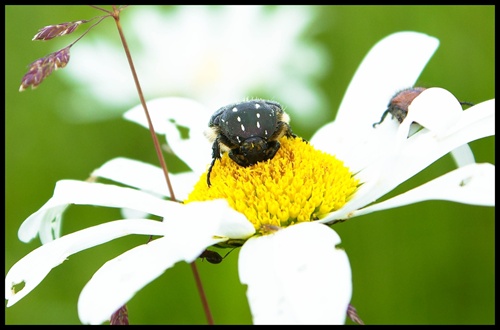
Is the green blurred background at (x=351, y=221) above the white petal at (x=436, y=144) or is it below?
below

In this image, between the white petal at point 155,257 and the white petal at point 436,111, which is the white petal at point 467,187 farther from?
the white petal at point 155,257

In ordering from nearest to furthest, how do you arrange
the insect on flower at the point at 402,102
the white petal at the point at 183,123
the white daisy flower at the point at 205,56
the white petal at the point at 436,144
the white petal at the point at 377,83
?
the white petal at the point at 436,144
the insect on flower at the point at 402,102
the white petal at the point at 377,83
the white petal at the point at 183,123
the white daisy flower at the point at 205,56

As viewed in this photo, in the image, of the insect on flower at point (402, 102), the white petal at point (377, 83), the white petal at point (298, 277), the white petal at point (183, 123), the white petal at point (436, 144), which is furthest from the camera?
the white petal at point (183, 123)

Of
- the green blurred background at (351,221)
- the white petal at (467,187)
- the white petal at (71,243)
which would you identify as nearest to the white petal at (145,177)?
the white petal at (71,243)

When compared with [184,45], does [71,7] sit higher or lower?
higher

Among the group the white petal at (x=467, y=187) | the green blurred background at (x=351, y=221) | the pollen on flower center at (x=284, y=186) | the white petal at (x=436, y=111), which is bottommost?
the green blurred background at (x=351, y=221)

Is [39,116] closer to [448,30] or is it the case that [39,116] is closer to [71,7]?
[71,7]

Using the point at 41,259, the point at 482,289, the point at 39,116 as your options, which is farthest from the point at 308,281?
the point at 39,116
